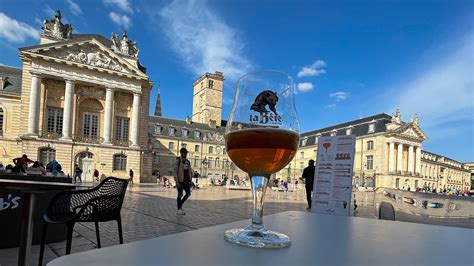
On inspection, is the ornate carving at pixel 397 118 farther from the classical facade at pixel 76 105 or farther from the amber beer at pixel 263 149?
the amber beer at pixel 263 149

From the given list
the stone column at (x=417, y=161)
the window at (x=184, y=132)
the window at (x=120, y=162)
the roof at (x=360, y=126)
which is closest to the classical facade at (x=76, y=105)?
the window at (x=120, y=162)

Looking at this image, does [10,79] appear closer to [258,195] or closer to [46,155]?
[46,155]

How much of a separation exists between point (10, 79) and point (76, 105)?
1071 cm

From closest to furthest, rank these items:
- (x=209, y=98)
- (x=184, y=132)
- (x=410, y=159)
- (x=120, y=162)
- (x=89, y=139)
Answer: (x=89, y=139)
(x=120, y=162)
(x=410, y=159)
(x=184, y=132)
(x=209, y=98)

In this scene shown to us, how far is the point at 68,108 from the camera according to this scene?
3394 cm

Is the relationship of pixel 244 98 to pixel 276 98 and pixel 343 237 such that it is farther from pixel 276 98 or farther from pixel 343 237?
pixel 343 237

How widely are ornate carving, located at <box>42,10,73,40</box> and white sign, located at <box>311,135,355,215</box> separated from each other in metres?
37.4

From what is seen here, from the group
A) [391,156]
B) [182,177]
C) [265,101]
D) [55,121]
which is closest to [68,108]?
[55,121]

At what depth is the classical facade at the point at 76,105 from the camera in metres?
32.4

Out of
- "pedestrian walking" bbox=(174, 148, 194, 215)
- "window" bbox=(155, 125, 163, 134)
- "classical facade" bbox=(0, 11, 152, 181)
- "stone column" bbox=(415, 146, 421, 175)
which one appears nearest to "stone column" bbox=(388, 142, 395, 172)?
"stone column" bbox=(415, 146, 421, 175)

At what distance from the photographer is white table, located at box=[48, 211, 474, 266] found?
0.52 m

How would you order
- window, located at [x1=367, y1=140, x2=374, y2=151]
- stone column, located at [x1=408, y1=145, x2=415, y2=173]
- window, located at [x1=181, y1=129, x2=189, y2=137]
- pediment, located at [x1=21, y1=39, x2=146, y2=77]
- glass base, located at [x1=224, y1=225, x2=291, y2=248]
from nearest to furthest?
1. glass base, located at [x1=224, y1=225, x2=291, y2=248]
2. pediment, located at [x1=21, y1=39, x2=146, y2=77]
3. window, located at [x1=367, y1=140, x2=374, y2=151]
4. stone column, located at [x1=408, y1=145, x2=415, y2=173]
5. window, located at [x1=181, y1=129, x2=189, y2=137]

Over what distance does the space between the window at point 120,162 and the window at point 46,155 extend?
612cm

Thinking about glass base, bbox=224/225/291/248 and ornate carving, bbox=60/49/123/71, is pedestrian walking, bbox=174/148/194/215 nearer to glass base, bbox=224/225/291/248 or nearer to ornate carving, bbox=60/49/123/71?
glass base, bbox=224/225/291/248
